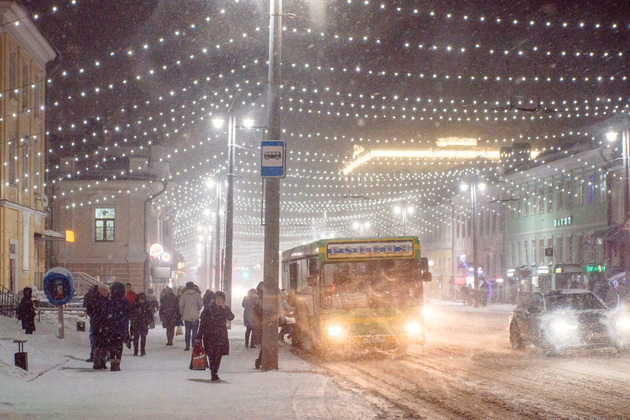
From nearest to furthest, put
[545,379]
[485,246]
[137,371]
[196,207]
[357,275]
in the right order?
[545,379] < [137,371] < [357,275] < [196,207] < [485,246]

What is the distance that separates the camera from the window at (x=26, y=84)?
3353cm

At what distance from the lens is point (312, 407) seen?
10.8m

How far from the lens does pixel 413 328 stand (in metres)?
19.2

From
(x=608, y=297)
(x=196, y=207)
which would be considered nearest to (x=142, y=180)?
(x=196, y=207)

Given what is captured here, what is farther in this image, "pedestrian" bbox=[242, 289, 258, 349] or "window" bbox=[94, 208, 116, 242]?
"window" bbox=[94, 208, 116, 242]

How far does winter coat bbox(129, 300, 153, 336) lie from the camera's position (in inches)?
771

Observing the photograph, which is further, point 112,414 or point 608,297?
point 608,297

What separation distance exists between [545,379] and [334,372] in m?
4.27

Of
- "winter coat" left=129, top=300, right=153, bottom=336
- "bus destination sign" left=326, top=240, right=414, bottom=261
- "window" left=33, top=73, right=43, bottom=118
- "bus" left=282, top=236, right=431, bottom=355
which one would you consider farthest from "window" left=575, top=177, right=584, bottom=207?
"winter coat" left=129, top=300, right=153, bottom=336

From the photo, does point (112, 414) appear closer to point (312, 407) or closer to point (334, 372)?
point (312, 407)

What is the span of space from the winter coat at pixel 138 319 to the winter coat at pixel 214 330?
598cm

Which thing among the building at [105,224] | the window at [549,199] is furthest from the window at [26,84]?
the window at [549,199]

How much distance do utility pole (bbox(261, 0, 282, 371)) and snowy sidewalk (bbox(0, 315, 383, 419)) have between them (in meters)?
0.57

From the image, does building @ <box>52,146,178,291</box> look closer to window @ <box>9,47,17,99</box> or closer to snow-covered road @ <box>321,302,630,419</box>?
window @ <box>9,47,17,99</box>
